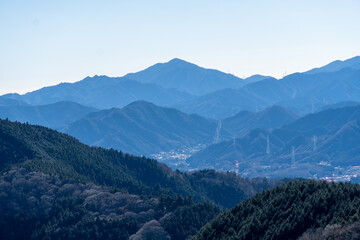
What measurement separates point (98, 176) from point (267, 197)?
111 m

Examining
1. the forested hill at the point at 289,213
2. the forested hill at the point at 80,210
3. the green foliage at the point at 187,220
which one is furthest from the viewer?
the forested hill at the point at 80,210

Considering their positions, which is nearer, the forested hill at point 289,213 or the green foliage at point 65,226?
the forested hill at point 289,213

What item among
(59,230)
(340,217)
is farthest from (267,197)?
(59,230)

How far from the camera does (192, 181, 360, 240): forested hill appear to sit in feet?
239

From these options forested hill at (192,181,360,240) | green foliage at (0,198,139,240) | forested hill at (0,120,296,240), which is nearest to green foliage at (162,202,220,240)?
forested hill at (0,120,296,240)

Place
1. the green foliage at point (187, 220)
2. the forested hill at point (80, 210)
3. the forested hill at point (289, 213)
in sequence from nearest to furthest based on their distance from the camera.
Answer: the forested hill at point (289, 213) < the green foliage at point (187, 220) < the forested hill at point (80, 210)

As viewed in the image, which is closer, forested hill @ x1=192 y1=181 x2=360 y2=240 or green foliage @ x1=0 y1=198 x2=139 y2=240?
→ forested hill @ x1=192 y1=181 x2=360 y2=240

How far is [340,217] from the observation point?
7081 centimetres

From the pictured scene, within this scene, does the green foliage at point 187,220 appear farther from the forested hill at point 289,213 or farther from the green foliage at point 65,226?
the forested hill at point 289,213

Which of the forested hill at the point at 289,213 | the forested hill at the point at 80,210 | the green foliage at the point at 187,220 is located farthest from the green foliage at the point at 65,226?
the forested hill at the point at 289,213

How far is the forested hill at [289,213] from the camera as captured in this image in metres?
72.9

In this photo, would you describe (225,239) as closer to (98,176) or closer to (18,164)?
(18,164)

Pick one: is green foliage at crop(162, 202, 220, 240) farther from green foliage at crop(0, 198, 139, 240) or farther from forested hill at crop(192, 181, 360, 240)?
forested hill at crop(192, 181, 360, 240)

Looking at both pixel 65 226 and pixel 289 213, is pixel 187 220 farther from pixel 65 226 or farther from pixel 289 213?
pixel 289 213
